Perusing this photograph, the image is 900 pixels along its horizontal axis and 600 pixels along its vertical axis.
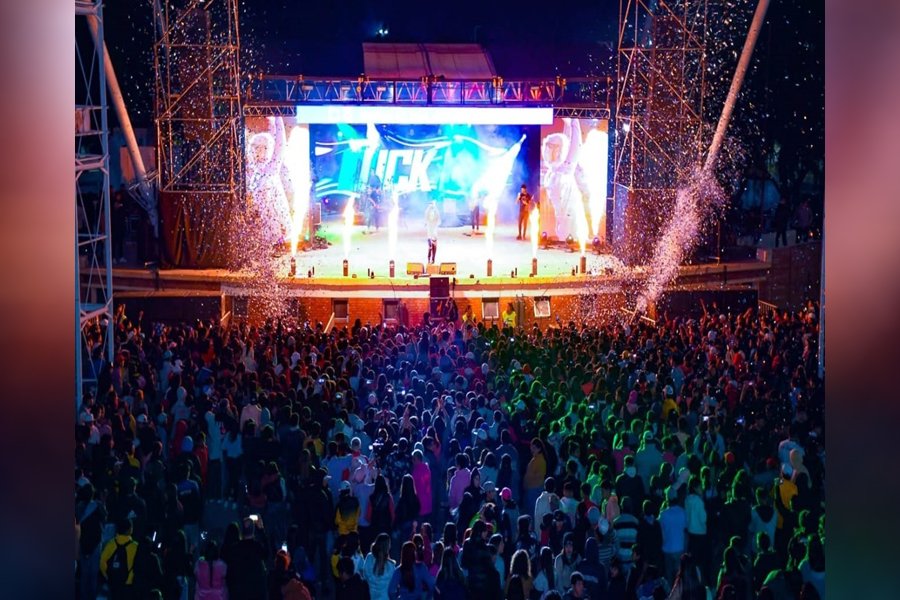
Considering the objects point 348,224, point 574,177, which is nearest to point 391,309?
point 348,224

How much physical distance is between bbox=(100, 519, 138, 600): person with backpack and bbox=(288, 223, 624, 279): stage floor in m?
13.3

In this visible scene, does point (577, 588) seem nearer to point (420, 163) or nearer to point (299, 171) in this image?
point (299, 171)

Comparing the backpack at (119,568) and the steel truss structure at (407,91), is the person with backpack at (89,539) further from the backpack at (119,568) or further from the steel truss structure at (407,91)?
the steel truss structure at (407,91)

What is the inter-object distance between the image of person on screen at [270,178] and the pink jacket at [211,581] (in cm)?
1664

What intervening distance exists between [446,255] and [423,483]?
1380 centimetres

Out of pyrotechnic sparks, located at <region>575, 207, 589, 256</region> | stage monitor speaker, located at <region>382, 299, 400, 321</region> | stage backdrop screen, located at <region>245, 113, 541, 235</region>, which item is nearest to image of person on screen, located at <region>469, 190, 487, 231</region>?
stage backdrop screen, located at <region>245, 113, 541, 235</region>

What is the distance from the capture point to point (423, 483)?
8.94m

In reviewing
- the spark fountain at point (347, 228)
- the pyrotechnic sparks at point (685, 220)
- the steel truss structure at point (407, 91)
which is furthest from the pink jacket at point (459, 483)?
the steel truss structure at point (407, 91)

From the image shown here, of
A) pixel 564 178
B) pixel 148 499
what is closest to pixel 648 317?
pixel 564 178

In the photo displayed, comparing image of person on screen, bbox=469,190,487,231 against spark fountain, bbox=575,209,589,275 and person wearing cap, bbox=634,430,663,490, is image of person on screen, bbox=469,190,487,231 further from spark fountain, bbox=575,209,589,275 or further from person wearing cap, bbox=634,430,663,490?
person wearing cap, bbox=634,430,663,490

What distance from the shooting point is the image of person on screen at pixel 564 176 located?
2455 centimetres

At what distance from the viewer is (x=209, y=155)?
22.0m

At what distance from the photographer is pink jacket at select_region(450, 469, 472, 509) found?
336 inches
